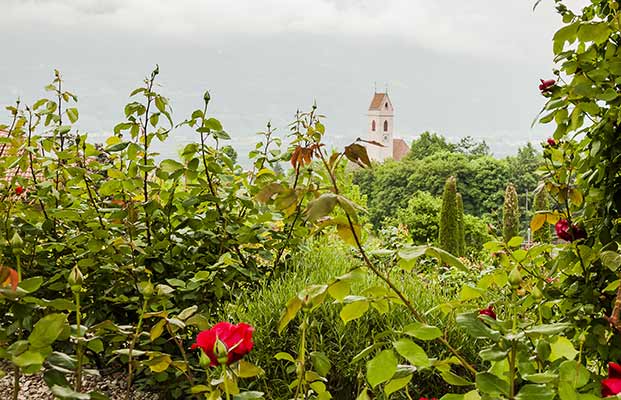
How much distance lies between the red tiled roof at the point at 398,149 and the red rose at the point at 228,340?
29.5m

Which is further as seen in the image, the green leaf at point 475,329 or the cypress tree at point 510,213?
the cypress tree at point 510,213

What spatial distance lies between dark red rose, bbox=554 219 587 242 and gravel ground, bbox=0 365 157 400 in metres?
1.05

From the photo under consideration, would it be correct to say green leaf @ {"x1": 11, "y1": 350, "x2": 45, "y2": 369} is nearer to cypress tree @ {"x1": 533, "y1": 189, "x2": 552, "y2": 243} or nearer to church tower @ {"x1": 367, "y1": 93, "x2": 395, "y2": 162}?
cypress tree @ {"x1": 533, "y1": 189, "x2": 552, "y2": 243}

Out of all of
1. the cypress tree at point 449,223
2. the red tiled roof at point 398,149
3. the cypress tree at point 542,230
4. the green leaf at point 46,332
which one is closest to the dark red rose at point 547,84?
the cypress tree at point 542,230

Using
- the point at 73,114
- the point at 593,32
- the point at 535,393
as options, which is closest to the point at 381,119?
the point at 73,114

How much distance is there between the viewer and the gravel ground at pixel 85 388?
1669 millimetres

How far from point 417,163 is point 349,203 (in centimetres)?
2262

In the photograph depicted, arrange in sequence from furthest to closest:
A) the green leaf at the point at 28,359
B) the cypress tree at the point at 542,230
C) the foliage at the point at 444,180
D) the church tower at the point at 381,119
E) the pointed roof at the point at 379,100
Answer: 1. the pointed roof at the point at 379,100
2. the church tower at the point at 381,119
3. the foliage at the point at 444,180
4. the cypress tree at the point at 542,230
5. the green leaf at the point at 28,359

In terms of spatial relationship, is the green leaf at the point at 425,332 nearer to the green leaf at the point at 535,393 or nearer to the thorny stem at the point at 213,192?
the green leaf at the point at 535,393

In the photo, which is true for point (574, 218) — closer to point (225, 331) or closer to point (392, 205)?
point (225, 331)

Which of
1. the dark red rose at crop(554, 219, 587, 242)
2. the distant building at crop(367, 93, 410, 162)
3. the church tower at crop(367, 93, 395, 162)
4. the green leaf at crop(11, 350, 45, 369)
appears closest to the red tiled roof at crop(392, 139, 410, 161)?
the distant building at crop(367, 93, 410, 162)

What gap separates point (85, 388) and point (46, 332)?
1269 mm

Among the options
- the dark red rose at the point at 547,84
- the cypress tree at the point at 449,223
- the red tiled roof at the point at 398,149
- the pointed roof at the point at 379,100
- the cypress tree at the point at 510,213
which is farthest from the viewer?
the red tiled roof at the point at 398,149

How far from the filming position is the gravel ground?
167 centimetres
